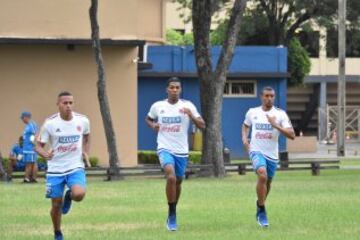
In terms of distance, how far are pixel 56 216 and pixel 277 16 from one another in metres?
44.4

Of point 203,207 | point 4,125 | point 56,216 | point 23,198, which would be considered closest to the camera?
point 56,216

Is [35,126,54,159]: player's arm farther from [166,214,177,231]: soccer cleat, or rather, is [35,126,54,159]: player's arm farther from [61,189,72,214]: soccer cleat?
[166,214,177,231]: soccer cleat

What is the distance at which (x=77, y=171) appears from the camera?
45.9ft

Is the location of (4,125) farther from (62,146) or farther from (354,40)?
(354,40)

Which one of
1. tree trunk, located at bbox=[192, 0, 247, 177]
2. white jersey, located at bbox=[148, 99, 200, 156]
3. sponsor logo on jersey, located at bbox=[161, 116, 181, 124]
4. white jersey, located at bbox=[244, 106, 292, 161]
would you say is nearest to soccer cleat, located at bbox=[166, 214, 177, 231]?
white jersey, located at bbox=[148, 99, 200, 156]

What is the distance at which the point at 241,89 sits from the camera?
157 ft

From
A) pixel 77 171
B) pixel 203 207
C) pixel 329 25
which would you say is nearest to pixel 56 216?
pixel 77 171

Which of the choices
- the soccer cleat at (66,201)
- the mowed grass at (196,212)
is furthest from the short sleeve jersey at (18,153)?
the soccer cleat at (66,201)

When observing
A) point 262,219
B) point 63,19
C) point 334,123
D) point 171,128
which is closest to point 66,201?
point 171,128

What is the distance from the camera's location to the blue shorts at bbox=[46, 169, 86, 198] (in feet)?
45.5

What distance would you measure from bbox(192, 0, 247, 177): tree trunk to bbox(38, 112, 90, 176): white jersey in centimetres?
1623

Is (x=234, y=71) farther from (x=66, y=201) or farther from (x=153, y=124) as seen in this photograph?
(x=66, y=201)

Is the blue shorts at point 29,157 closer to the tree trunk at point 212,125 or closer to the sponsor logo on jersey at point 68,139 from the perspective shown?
the tree trunk at point 212,125

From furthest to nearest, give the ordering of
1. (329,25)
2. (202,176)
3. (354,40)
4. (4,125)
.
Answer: (354,40), (329,25), (4,125), (202,176)
